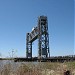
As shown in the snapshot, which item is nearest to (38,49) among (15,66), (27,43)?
(27,43)

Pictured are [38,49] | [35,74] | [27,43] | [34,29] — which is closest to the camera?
[35,74]

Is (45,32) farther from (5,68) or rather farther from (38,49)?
(5,68)

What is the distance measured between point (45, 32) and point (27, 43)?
17.7 m

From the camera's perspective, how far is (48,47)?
Answer: 77.4 m

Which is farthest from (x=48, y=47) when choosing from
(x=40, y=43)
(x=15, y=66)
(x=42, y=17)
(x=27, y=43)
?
(x=15, y=66)

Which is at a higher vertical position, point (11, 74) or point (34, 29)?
point (34, 29)

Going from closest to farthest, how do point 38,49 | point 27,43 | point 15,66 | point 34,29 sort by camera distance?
1. point 15,66
2. point 38,49
3. point 34,29
4. point 27,43

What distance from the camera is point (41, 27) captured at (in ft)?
258

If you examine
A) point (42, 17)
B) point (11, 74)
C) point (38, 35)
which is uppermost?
point (42, 17)

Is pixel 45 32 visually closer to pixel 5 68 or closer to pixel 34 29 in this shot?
pixel 34 29

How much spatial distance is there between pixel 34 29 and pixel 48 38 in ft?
30.8

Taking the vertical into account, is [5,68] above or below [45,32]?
below

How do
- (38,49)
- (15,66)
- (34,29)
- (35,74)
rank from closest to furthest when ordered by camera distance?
(35,74), (15,66), (38,49), (34,29)

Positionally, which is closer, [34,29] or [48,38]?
[48,38]
